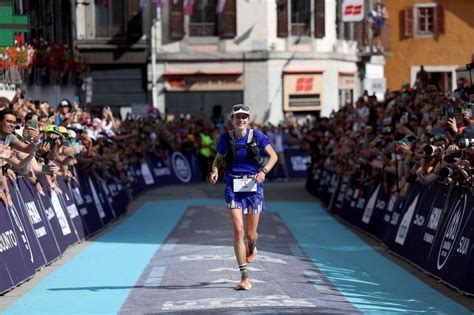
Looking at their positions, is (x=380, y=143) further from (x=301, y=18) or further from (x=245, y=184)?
(x=301, y=18)

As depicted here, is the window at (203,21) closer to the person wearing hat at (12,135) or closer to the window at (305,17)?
the window at (305,17)

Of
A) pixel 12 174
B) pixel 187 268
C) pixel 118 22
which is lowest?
pixel 187 268

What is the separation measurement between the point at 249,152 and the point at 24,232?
12.1 ft

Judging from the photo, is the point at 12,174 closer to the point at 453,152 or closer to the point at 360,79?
the point at 453,152

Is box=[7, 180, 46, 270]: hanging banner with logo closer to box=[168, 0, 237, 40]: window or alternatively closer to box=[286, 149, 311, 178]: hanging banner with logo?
box=[286, 149, 311, 178]: hanging banner with logo

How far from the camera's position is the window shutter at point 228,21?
53844mm

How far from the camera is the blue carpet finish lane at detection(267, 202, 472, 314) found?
14953 millimetres

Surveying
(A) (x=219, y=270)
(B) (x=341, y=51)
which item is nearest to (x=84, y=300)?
(A) (x=219, y=270)

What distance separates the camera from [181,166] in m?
45.4

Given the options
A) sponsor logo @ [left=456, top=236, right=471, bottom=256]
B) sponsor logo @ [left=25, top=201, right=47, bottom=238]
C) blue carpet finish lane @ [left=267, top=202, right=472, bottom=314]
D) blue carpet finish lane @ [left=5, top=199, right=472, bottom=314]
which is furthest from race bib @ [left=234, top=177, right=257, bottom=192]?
sponsor logo @ [left=25, top=201, right=47, bottom=238]

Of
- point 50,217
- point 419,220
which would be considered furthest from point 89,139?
point 419,220

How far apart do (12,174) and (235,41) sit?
36886 mm

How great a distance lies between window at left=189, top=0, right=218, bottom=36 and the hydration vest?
3846cm

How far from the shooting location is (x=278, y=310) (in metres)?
13.8
